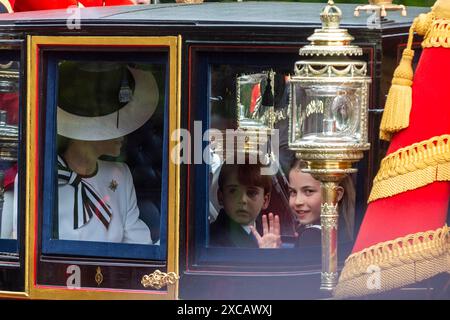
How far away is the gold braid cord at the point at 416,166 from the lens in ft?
15.8

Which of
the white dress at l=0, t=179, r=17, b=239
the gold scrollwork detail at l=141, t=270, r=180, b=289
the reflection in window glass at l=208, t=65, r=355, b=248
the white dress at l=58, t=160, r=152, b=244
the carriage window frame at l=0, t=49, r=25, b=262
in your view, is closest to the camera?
the reflection in window glass at l=208, t=65, r=355, b=248

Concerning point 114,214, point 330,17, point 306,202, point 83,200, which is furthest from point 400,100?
point 83,200

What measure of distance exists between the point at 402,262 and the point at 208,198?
95cm

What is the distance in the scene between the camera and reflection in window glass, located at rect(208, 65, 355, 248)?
5512 millimetres

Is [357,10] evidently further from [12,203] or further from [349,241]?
[12,203]

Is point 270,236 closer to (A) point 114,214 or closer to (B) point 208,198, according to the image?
(B) point 208,198

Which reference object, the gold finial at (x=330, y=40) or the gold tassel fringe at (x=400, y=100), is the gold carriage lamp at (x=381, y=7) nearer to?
the gold finial at (x=330, y=40)

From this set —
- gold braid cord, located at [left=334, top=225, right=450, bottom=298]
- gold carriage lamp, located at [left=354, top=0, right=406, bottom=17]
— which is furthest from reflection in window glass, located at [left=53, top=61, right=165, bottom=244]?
gold braid cord, located at [left=334, top=225, right=450, bottom=298]

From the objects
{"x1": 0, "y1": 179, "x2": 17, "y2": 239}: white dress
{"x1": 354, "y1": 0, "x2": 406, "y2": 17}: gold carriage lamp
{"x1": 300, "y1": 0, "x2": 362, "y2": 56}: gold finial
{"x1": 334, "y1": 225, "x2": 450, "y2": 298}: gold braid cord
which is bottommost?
{"x1": 334, "y1": 225, "x2": 450, "y2": 298}: gold braid cord

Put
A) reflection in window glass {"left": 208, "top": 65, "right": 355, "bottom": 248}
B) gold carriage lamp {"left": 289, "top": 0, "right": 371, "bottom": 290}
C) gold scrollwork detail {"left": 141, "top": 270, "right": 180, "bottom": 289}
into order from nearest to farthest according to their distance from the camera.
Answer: gold carriage lamp {"left": 289, "top": 0, "right": 371, "bottom": 290}
reflection in window glass {"left": 208, "top": 65, "right": 355, "bottom": 248}
gold scrollwork detail {"left": 141, "top": 270, "right": 180, "bottom": 289}

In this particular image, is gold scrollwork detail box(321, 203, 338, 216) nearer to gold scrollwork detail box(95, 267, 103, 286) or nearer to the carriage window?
the carriage window

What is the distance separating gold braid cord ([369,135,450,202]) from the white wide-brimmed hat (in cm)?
106

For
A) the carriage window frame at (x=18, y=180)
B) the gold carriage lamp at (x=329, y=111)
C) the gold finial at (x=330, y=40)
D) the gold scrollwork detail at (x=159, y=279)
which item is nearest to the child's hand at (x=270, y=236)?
the gold scrollwork detail at (x=159, y=279)

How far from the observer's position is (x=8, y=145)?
598cm
